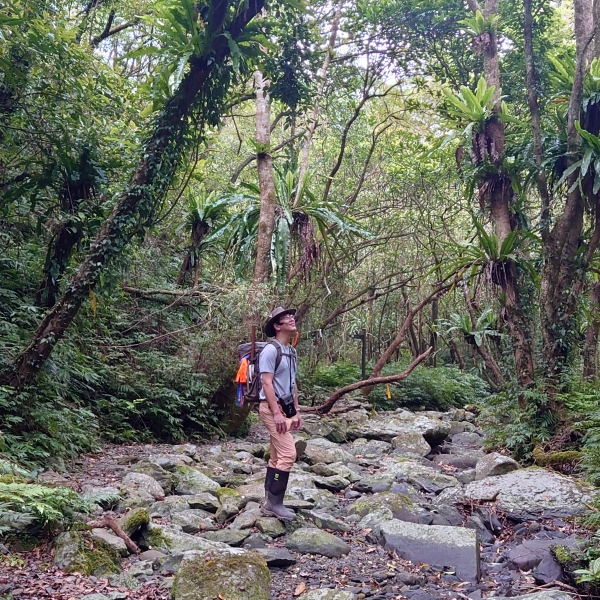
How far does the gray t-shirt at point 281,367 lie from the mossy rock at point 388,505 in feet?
4.51

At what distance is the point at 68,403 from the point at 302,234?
4996 millimetres

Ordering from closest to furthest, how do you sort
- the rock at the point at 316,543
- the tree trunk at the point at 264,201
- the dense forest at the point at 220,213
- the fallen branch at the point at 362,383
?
the rock at the point at 316,543 → the dense forest at the point at 220,213 → the tree trunk at the point at 264,201 → the fallen branch at the point at 362,383

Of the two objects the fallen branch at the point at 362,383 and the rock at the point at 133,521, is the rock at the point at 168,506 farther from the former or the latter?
the fallen branch at the point at 362,383

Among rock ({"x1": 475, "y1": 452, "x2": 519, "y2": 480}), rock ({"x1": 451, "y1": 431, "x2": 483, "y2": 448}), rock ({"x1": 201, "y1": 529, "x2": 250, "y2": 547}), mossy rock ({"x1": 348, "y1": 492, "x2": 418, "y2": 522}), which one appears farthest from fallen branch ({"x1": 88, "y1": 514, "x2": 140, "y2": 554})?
rock ({"x1": 451, "y1": 431, "x2": 483, "y2": 448})

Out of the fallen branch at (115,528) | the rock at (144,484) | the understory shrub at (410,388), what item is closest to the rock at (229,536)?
the fallen branch at (115,528)

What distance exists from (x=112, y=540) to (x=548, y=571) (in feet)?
9.86

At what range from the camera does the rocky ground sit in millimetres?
3512

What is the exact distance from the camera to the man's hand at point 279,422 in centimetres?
491

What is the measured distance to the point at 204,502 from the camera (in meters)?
5.27

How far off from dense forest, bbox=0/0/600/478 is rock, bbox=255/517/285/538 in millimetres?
2245

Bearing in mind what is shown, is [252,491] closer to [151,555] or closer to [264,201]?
[151,555]

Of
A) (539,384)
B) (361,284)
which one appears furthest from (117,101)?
(361,284)

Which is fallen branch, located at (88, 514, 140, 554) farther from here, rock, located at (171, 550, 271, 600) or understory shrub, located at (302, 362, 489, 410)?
understory shrub, located at (302, 362, 489, 410)

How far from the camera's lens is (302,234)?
10.5 metres
